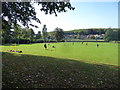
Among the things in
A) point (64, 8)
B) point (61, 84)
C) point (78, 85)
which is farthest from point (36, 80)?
point (64, 8)

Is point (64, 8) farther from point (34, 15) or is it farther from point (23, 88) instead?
point (23, 88)

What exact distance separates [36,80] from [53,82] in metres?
0.82

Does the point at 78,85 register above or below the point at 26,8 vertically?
below

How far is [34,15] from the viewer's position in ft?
24.2

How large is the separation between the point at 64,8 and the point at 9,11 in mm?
3348

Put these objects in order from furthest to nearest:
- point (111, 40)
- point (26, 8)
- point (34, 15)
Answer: point (111, 40)
point (34, 15)
point (26, 8)

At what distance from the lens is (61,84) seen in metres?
4.82

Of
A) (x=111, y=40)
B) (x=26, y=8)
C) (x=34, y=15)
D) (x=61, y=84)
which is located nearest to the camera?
(x=61, y=84)

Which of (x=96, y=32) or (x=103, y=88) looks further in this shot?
(x=96, y=32)

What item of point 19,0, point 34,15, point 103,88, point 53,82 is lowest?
point 103,88

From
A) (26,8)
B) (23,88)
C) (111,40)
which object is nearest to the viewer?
(23,88)

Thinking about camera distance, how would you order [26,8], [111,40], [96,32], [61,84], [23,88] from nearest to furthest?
[23,88] < [61,84] < [26,8] < [111,40] < [96,32]

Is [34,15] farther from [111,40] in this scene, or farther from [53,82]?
[111,40]

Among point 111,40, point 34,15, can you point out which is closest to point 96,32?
point 111,40
